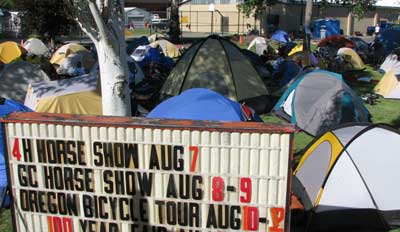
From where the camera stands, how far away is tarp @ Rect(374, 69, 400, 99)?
45.4 ft

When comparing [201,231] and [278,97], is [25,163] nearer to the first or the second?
[201,231]

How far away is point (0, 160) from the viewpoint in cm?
682

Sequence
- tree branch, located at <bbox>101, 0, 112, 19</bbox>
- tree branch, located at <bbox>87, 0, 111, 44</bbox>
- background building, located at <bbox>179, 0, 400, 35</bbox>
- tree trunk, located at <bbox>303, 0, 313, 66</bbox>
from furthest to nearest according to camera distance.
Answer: background building, located at <bbox>179, 0, 400, 35</bbox> → tree trunk, located at <bbox>303, 0, 313, 66</bbox> → tree branch, located at <bbox>101, 0, 112, 19</bbox> → tree branch, located at <bbox>87, 0, 111, 44</bbox>

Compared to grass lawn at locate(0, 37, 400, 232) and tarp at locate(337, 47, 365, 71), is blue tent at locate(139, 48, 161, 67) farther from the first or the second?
tarp at locate(337, 47, 365, 71)

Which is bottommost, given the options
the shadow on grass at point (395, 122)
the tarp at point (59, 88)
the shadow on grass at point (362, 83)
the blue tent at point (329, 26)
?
the shadow on grass at point (395, 122)

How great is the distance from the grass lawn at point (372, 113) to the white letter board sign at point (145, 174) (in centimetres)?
203

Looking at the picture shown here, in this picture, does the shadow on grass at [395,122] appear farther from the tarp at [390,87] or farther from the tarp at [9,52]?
the tarp at [9,52]

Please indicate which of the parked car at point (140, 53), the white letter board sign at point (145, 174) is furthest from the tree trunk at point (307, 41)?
the white letter board sign at point (145, 174)

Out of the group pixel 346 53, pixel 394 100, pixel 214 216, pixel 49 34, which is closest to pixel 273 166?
pixel 214 216

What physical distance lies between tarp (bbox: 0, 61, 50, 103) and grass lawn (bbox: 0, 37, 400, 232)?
630 cm

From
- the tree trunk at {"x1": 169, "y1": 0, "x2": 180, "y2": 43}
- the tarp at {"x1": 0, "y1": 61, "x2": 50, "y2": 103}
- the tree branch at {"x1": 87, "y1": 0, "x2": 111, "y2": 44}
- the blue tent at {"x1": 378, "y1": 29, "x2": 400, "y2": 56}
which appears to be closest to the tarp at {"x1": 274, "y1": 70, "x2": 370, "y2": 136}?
the tree branch at {"x1": 87, "y1": 0, "x2": 111, "y2": 44}

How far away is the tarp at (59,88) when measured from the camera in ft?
31.7

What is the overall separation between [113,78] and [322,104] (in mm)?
5362

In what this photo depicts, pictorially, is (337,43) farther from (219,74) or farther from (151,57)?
(219,74)
